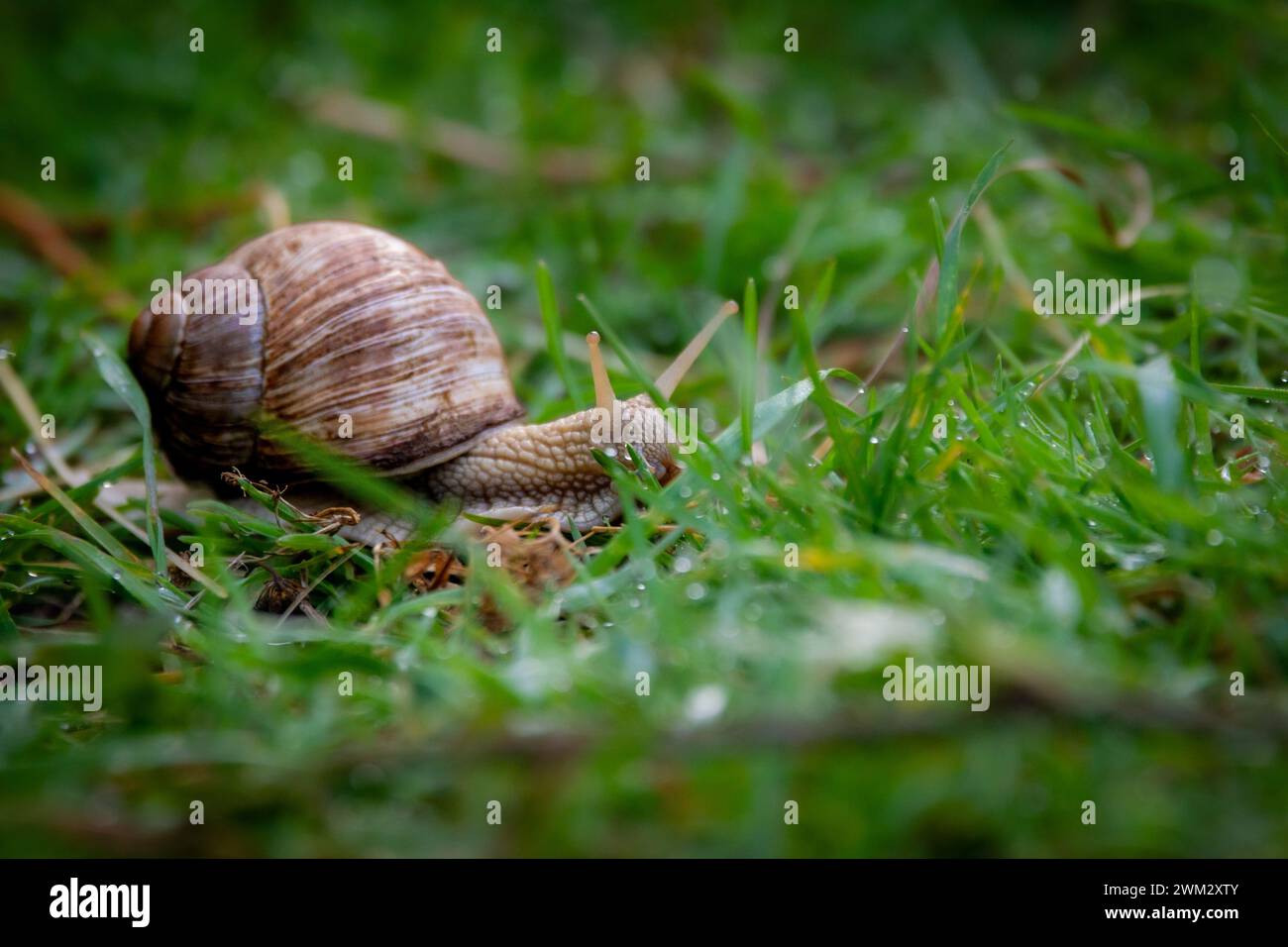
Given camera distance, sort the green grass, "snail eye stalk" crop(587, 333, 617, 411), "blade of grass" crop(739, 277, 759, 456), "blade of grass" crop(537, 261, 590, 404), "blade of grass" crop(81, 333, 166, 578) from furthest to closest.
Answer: "blade of grass" crop(537, 261, 590, 404) < "snail eye stalk" crop(587, 333, 617, 411) < "blade of grass" crop(81, 333, 166, 578) < "blade of grass" crop(739, 277, 759, 456) < the green grass

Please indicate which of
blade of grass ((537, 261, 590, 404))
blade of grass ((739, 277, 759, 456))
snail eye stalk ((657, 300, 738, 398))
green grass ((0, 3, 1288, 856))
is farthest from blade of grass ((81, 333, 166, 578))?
blade of grass ((739, 277, 759, 456))

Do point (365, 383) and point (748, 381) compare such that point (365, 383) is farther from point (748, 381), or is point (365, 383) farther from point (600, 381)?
point (748, 381)

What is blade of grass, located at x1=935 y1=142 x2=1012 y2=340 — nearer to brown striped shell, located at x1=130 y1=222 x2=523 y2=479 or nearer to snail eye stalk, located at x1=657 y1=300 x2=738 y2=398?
snail eye stalk, located at x1=657 y1=300 x2=738 y2=398

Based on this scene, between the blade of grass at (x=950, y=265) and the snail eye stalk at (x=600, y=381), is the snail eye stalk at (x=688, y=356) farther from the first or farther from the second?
the blade of grass at (x=950, y=265)

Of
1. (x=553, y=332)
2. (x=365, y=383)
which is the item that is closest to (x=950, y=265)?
(x=553, y=332)

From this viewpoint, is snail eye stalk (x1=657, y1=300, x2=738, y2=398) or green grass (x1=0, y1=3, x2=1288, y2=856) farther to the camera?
snail eye stalk (x1=657, y1=300, x2=738, y2=398)

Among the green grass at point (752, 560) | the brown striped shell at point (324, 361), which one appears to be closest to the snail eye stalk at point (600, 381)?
the green grass at point (752, 560)
